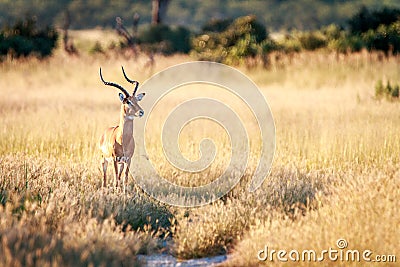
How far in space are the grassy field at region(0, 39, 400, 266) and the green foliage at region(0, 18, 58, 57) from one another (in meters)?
7.76

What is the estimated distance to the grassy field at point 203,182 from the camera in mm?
5785

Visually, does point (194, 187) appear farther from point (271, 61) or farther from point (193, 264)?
point (271, 61)

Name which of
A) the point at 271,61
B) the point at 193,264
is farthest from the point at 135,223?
the point at 271,61

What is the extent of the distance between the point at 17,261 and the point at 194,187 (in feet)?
12.2

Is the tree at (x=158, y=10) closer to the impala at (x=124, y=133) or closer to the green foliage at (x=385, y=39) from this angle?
the green foliage at (x=385, y=39)

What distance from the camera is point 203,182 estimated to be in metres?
8.36

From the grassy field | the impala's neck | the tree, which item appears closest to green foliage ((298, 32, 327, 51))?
the grassy field

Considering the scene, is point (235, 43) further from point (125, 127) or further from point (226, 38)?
point (125, 127)

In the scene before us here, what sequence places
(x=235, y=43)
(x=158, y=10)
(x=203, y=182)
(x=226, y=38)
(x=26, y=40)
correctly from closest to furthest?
1. (x=203, y=182)
2. (x=26, y=40)
3. (x=235, y=43)
4. (x=226, y=38)
5. (x=158, y=10)

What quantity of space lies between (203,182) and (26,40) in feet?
56.8

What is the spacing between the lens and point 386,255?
18.9ft

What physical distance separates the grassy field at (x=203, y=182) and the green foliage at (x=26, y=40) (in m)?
7.76

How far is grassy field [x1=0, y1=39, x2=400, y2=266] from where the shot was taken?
5.79m

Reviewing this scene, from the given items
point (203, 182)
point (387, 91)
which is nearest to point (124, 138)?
point (203, 182)
